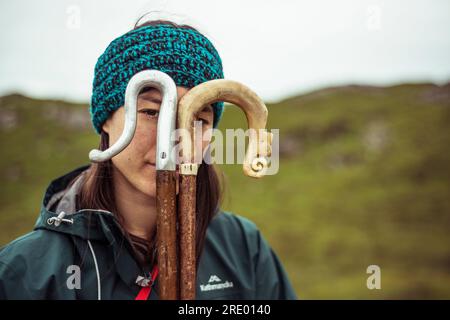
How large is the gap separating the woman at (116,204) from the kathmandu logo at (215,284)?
0.05ft

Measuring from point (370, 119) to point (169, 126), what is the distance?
5477 cm

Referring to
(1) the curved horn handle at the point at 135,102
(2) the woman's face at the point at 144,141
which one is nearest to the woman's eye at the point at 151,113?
(2) the woman's face at the point at 144,141

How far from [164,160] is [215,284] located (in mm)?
1433

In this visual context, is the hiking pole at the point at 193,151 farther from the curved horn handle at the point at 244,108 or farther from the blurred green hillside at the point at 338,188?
the blurred green hillside at the point at 338,188

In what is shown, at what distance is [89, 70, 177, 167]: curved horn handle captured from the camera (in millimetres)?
2195

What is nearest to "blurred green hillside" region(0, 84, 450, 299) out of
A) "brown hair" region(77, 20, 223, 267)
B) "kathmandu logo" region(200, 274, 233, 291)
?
"brown hair" region(77, 20, 223, 267)

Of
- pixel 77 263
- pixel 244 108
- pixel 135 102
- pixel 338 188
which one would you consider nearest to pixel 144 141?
pixel 135 102

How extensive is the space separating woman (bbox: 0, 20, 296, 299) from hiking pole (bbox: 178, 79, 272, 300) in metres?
0.27

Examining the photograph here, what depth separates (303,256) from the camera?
2542cm

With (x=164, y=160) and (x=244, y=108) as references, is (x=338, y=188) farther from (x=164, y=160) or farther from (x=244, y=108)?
(x=164, y=160)

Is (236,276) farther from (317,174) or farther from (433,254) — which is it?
(317,174)

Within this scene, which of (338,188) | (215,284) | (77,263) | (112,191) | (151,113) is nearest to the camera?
(151,113)

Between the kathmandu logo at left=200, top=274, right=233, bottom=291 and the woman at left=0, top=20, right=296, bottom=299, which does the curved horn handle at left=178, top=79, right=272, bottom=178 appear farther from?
the kathmandu logo at left=200, top=274, right=233, bottom=291

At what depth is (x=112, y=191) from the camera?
2.96 metres
